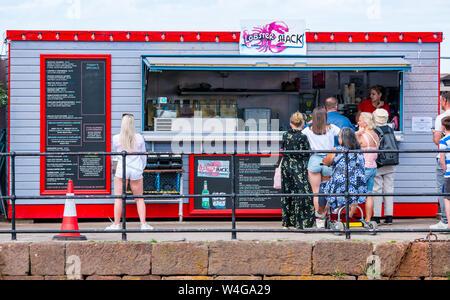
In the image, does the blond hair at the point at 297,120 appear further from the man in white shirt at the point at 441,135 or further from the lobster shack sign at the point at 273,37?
the lobster shack sign at the point at 273,37

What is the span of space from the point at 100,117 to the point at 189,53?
1680mm

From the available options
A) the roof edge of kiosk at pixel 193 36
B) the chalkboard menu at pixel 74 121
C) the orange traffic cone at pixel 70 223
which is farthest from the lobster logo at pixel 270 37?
the orange traffic cone at pixel 70 223

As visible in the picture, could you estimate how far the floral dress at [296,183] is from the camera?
26.6ft

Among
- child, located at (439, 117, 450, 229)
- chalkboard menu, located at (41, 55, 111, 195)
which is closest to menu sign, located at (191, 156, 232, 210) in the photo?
chalkboard menu, located at (41, 55, 111, 195)

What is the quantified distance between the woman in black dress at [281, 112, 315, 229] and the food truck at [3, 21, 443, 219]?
54.5 inches

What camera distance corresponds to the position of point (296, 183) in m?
8.14

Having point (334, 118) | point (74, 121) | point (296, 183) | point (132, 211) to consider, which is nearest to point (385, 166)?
point (334, 118)

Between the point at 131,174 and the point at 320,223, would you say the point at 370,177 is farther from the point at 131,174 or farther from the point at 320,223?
the point at 131,174

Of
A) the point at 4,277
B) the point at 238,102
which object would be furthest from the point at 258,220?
the point at 4,277

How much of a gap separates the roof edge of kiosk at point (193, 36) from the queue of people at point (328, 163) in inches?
53.3

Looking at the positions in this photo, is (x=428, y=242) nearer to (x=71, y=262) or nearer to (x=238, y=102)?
(x=71, y=262)

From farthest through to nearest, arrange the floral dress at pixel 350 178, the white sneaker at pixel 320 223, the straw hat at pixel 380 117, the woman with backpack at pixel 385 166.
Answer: the straw hat at pixel 380 117, the woman with backpack at pixel 385 166, the white sneaker at pixel 320 223, the floral dress at pixel 350 178

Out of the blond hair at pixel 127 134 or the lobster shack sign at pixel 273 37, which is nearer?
the blond hair at pixel 127 134

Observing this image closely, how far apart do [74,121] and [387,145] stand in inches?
183
